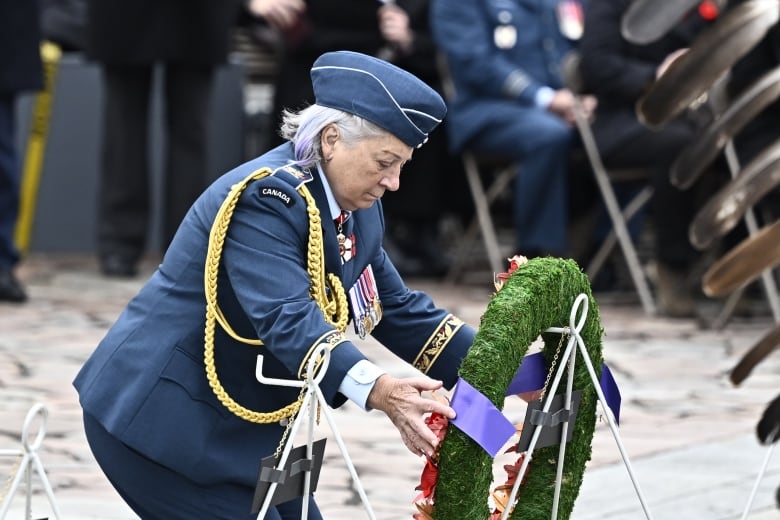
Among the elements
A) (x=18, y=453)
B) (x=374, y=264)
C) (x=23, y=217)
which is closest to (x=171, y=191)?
(x=23, y=217)

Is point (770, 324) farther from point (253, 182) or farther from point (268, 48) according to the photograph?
point (253, 182)

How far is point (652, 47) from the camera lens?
8.38 metres

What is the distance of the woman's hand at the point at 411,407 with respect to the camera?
278 centimetres

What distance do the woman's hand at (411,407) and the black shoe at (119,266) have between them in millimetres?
5998

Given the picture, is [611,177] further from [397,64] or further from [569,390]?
[569,390]

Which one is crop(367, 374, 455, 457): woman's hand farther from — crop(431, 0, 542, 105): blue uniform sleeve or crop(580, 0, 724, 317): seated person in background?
crop(431, 0, 542, 105): blue uniform sleeve

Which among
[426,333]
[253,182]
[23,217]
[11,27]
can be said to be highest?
[11,27]

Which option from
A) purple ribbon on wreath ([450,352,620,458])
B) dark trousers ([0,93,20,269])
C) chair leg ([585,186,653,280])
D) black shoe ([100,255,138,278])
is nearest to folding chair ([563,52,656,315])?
chair leg ([585,186,653,280])

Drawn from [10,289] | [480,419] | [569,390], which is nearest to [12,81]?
[10,289]

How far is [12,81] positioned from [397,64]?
8.00 ft

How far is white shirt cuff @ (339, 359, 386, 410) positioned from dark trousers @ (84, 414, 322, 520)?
31 centimetres

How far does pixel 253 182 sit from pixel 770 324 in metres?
5.64

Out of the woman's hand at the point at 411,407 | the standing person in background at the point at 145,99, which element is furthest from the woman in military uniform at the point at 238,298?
the standing person in background at the point at 145,99

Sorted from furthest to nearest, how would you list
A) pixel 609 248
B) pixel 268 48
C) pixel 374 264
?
pixel 268 48 < pixel 609 248 < pixel 374 264
